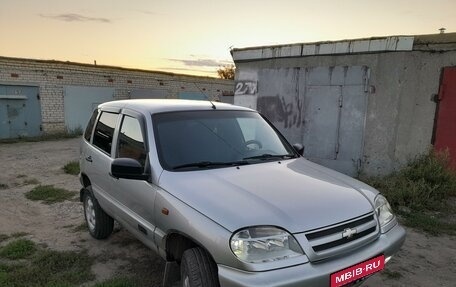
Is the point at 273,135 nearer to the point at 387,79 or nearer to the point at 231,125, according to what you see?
the point at 231,125

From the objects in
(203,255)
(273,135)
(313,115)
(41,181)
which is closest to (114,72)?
(41,181)

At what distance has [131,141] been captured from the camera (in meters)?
3.58

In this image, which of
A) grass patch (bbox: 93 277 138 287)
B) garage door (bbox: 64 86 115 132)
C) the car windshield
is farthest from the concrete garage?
garage door (bbox: 64 86 115 132)

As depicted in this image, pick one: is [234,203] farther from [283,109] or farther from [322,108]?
[283,109]

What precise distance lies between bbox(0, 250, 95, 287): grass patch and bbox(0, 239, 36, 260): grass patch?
14cm

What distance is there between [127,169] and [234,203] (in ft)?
3.33

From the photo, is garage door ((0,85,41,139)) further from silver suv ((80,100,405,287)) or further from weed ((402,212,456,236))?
weed ((402,212,456,236))

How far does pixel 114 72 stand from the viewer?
18625 millimetres

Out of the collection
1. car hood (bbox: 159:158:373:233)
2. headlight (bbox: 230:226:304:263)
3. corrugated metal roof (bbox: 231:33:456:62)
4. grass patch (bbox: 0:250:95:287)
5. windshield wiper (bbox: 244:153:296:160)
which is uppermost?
corrugated metal roof (bbox: 231:33:456:62)

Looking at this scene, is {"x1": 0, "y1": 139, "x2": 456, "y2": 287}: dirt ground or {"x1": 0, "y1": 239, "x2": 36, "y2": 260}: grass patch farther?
{"x1": 0, "y1": 239, "x2": 36, "y2": 260}: grass patch

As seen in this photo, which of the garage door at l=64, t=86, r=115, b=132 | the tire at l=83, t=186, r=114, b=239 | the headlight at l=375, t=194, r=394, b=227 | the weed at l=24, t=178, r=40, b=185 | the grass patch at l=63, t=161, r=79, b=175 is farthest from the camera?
the garage door at l=64, t=86, r=115, b=132

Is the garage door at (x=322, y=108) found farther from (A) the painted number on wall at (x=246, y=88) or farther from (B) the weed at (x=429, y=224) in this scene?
(B) the weed at (x=429, y=224)

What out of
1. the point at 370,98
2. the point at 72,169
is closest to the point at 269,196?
the point at 370,98

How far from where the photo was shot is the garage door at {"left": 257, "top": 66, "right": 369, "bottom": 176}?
730 centimetres
